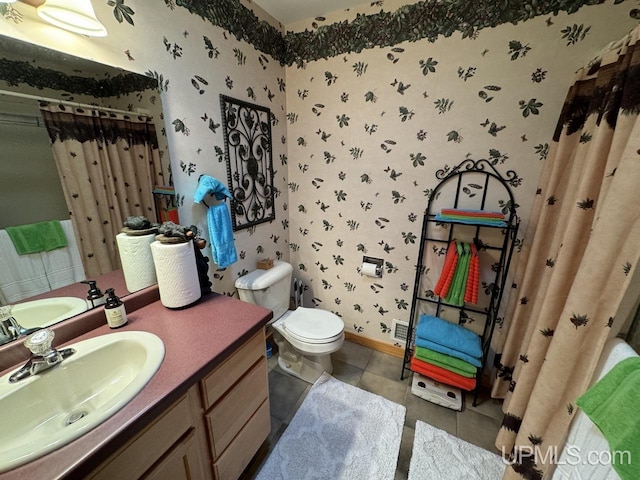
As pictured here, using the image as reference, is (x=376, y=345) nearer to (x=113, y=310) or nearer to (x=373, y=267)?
(x=373, y=267)

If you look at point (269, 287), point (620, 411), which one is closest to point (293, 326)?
point (269, 287)

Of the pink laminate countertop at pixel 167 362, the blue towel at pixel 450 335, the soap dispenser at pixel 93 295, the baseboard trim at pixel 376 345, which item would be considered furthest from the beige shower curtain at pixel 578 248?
the soap dispenser at pixel 93 295

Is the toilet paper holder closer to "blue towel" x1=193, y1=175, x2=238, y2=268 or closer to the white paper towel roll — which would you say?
the white paper towel roll

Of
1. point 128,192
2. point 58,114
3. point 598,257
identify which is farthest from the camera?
point 128,192

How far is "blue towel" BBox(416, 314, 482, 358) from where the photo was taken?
4.91ft

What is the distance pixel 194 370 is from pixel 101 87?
3.82 ft

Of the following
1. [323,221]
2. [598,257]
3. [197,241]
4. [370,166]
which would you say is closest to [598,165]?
[598,257]

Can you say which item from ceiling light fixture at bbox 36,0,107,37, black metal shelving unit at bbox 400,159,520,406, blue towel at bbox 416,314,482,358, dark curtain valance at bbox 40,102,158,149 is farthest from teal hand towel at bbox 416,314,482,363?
ceiling light fixture at bbox 36,0,107,37

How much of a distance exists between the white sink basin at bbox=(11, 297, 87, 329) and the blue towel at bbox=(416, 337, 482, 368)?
177cm

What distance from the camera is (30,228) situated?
85 cm

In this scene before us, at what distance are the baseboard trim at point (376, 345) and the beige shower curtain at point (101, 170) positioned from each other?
178 centimetres

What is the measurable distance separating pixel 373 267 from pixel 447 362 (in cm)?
76

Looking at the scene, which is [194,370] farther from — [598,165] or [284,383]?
[598,165]

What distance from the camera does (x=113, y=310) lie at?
97cm
